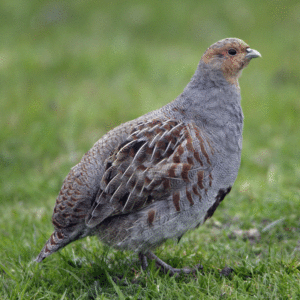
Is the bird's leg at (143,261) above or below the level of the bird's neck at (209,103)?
below

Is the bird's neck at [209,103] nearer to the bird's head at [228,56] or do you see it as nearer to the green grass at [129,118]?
the bird's head at [228,56]

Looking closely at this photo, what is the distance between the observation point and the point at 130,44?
375 inches

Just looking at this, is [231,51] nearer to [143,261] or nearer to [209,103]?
[209,103]

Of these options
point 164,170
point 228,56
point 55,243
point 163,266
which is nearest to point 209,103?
point 228,56

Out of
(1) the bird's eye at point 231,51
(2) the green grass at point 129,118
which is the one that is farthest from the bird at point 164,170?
(2) the green grass at point 129,118

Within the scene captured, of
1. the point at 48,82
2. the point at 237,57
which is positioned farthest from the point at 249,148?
the point at 48,82

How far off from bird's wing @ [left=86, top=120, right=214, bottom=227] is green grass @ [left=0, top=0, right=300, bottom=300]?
60cm

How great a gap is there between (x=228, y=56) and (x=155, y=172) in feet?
3.71

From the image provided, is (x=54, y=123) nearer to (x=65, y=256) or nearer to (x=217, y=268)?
(x=65, y=256)

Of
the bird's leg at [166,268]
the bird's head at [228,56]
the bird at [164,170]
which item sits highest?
the bird's head at [228,56]

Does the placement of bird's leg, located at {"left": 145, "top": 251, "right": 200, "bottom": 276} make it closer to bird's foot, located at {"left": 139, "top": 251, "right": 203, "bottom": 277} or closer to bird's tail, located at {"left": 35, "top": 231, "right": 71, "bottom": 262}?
bird's foot, located at {"left": 139, "top": 251, "right": 203, "bottom": 277}

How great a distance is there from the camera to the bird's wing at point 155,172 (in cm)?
308

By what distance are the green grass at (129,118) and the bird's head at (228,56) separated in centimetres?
154

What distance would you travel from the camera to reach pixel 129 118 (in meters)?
6.73
